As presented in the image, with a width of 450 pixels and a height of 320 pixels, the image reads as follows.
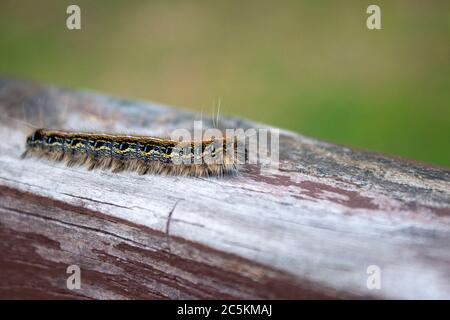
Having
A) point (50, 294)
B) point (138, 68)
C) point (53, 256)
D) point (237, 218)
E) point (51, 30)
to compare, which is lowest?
point (50, 294)

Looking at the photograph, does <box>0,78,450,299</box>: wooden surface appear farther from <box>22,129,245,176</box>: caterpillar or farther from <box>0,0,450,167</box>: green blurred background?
<box>0,0,450,167</box>: green blurred background

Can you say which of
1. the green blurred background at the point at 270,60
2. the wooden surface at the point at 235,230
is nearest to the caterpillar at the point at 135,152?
the wooden surface at the point at 235,230

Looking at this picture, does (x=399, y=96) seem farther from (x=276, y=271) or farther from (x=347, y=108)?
(x=276, y=271)

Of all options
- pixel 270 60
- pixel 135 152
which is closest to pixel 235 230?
pixel 135 152

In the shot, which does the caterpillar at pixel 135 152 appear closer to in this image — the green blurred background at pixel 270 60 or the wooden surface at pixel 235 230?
the wooden surface at pixel 235 230

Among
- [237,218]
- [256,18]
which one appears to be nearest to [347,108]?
[256,18]

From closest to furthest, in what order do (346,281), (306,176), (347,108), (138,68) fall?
(346,281)
(306,176)
(347,108)
(138,68)
